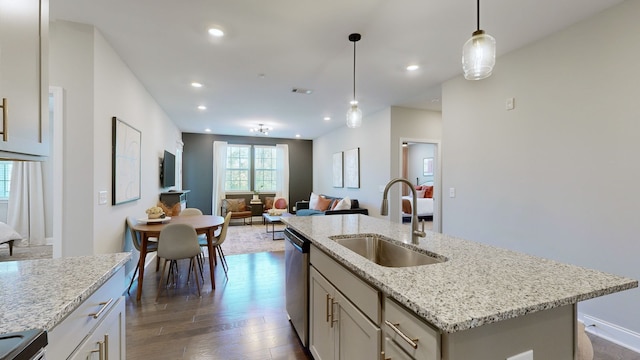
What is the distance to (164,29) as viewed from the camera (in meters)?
2.48

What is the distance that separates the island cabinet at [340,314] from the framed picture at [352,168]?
4.25 meters

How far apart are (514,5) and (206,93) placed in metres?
3.85

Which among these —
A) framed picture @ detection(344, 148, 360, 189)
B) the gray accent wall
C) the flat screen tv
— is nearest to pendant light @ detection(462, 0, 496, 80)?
framed picture @ detection(344, 148, 360, 189)

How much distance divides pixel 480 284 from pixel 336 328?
81 centimetres

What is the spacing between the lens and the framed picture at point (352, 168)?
6020 mm

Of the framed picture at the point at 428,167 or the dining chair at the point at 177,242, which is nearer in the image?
the dining chair at the point at 177,242

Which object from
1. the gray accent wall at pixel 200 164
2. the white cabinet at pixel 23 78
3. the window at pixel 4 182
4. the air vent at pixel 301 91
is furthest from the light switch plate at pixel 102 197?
the gray accent wall at pixel 200 164

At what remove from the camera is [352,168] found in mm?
6246

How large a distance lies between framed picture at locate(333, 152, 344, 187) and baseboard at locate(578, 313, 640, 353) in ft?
16.0

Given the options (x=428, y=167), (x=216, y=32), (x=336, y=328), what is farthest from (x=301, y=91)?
(x=428, y=167)

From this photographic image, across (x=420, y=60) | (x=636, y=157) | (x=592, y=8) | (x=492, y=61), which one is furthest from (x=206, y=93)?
(x=636, y=157)

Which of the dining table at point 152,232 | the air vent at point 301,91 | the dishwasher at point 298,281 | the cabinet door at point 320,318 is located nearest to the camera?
the cabinet door at point 320,318

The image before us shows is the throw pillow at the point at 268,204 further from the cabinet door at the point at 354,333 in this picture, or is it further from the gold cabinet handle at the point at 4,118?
the gold cabinet handle at the point at 4,118

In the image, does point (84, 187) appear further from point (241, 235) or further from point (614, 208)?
→ point (614, 208)
